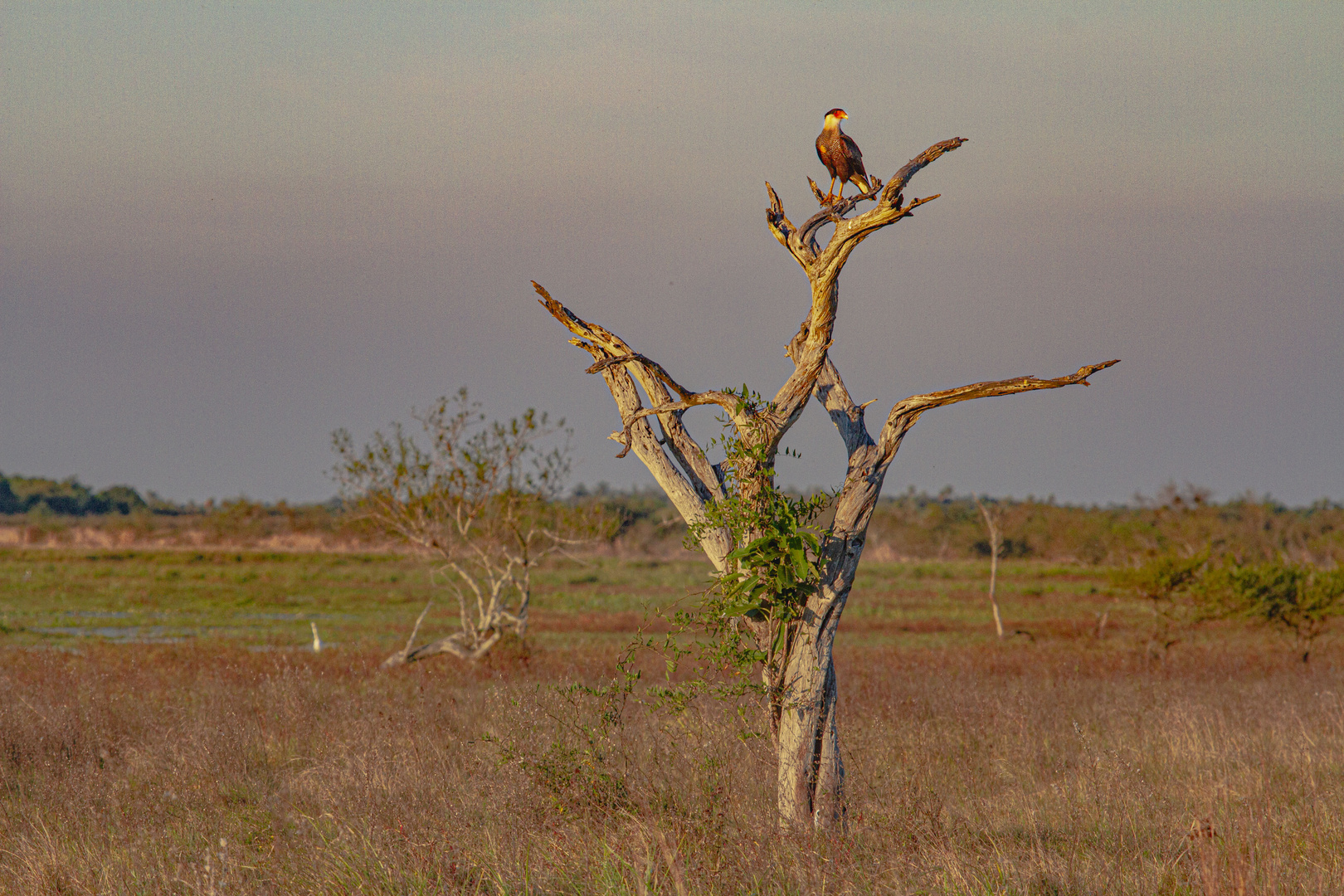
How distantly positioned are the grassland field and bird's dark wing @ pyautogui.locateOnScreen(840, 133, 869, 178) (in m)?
3.43

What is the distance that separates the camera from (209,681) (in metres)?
13.5

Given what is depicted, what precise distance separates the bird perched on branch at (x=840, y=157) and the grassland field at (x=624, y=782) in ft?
11.1

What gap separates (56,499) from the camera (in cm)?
11525

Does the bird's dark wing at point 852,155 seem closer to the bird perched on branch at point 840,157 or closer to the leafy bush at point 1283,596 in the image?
the bird perched on branch at point 840,157

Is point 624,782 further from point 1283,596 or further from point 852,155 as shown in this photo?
point 1283,596

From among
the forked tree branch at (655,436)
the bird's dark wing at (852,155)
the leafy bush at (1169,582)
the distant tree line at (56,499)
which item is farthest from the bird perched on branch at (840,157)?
the distant tree line at (56,499)

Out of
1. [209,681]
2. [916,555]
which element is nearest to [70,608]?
[209,681]

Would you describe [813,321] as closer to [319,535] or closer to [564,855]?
[564,855]

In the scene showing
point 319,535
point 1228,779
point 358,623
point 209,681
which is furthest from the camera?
point 319,535

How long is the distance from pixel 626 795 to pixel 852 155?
4146 mm

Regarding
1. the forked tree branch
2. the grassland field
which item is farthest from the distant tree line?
the forked tree branch

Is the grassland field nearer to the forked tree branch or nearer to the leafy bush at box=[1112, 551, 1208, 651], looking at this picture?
the forked tree branch

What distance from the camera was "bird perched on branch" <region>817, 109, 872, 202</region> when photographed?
585 centimetres

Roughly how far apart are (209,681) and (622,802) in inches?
371
